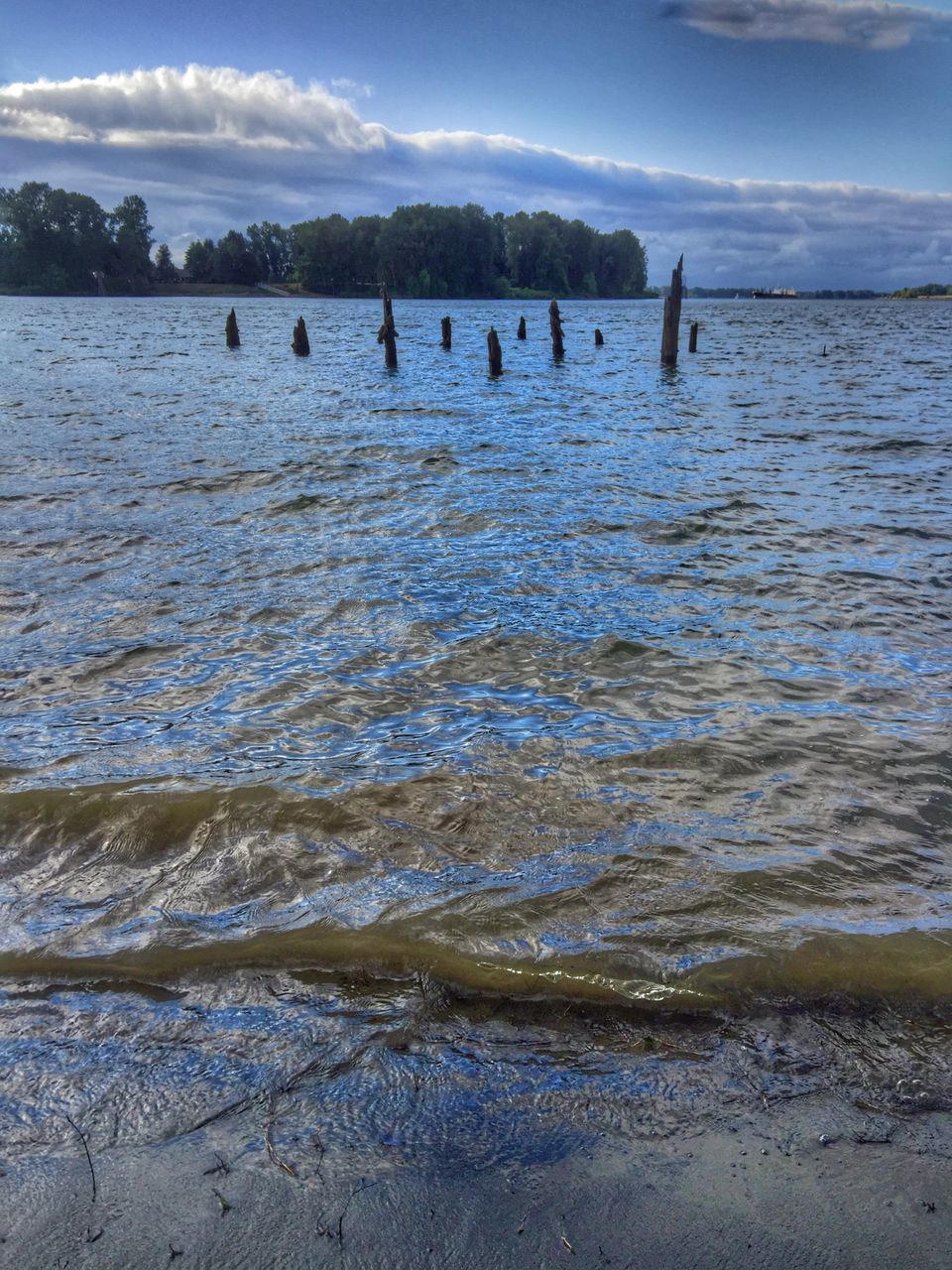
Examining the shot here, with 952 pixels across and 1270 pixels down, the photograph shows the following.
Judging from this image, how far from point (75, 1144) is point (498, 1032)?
121 cm

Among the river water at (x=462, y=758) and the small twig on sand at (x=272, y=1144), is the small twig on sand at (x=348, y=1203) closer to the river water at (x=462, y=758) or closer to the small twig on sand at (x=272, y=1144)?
the small twig on sand at (x=272, y=1144)

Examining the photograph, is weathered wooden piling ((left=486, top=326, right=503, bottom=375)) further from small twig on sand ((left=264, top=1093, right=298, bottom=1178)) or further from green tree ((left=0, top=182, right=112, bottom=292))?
green tree ((left=0, top=182, right=112, bottom=292))

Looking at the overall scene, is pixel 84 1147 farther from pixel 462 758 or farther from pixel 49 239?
pixel 49 239

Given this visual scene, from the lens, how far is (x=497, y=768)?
4.53 meters

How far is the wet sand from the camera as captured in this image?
1.82 m

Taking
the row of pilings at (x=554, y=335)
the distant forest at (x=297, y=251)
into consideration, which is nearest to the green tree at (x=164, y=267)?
the distant forest at (x=297, y=251)

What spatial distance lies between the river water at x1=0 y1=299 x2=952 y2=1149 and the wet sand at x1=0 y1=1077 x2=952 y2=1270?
299 mm

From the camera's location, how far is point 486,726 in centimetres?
508

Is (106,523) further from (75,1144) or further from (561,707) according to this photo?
(75,1144)

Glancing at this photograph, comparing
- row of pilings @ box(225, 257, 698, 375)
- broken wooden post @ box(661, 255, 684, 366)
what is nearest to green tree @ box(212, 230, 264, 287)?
row of pilings @ box(225, 257, 698, 375)

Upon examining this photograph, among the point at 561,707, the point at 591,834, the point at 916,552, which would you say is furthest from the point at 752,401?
the point at 591,834

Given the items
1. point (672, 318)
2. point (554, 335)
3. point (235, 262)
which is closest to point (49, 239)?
point (235, 262)

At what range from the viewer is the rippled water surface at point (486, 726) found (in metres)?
3.19

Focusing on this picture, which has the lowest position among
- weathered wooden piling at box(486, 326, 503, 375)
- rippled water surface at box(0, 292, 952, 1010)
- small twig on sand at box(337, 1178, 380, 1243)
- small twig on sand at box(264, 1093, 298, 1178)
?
rippled water surface at box(0, 292, 952, 1010)
